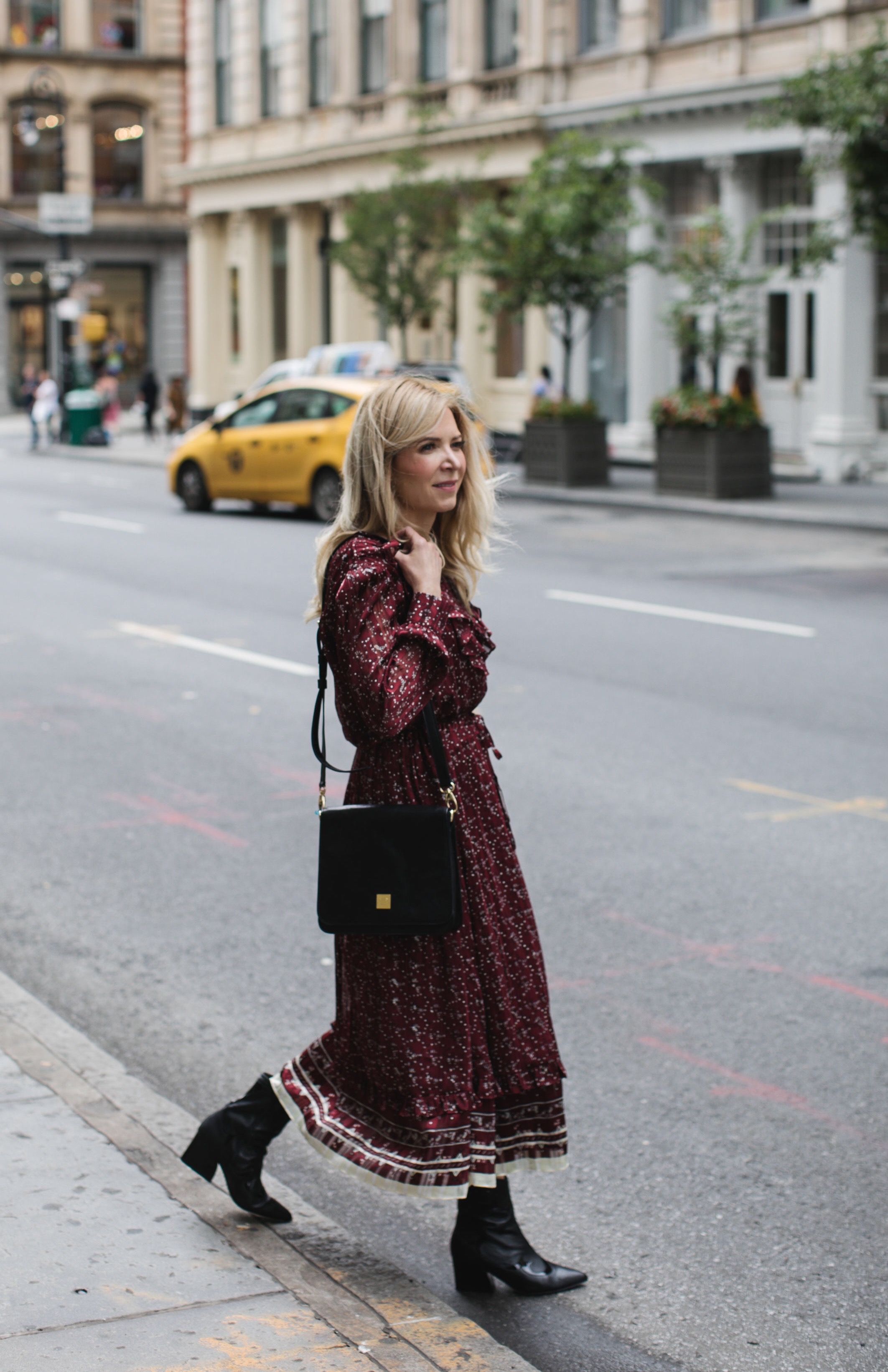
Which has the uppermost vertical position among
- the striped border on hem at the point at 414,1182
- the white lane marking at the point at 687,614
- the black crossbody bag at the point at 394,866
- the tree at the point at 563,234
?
the tree at the point at 563,234

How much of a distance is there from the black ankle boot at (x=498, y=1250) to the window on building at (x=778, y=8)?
25.9 metres

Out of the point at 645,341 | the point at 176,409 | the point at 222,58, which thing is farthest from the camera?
the point at 222,58

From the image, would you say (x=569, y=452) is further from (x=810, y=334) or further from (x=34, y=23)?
(x=34, y=23)

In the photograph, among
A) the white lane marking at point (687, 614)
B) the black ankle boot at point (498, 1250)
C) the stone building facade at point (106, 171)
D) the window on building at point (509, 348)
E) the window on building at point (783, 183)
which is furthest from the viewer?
the stone building facade at point (106, 171)

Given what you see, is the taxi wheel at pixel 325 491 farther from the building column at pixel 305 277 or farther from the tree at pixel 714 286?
the building column at pixel 305 277

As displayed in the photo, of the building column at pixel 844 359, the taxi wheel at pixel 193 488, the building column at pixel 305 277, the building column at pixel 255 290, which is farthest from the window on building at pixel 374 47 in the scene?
the taxi wheel at pixel 193 488

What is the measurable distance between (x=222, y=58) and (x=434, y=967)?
4282cm

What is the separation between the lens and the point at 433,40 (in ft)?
117

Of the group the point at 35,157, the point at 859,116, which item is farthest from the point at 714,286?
the point at 35,157

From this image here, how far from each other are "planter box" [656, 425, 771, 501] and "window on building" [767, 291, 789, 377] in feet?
17.2

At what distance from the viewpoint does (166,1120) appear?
14.9 feet

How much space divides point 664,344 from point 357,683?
2801 cm

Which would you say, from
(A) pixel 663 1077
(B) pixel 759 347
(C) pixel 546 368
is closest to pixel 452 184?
(C) pixel 546 368

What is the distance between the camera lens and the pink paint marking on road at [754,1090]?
15.4 ft
